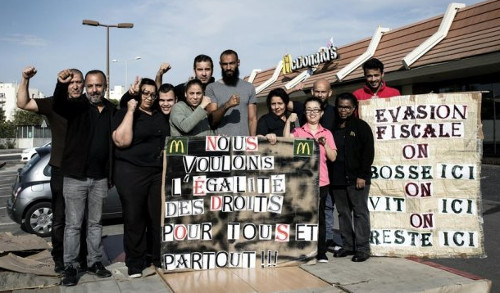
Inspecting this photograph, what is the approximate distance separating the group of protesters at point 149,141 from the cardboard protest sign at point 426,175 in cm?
30

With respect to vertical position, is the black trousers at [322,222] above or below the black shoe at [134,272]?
above

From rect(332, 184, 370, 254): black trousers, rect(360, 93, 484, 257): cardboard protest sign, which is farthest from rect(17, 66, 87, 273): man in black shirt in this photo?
rect(360, 93, 484, 257): cardboard protest sign

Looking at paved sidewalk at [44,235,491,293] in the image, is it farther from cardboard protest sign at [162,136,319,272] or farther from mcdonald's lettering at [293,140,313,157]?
mcdonald's lettering at [293,140,313,157]

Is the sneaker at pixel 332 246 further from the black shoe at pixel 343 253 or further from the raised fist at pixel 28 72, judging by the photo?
the raised fist at pixel 28 72

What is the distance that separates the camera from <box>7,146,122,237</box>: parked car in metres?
7.99

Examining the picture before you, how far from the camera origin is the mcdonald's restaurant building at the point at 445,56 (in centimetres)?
1502

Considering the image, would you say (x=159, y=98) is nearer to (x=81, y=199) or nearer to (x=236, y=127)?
(x=236, y=127)

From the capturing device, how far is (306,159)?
531 centimetres

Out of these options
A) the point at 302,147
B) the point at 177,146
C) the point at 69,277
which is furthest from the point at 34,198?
the point at 302,147

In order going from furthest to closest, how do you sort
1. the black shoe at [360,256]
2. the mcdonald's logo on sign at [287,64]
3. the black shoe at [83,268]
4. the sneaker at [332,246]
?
the mcdonald's logo on sign at [287,64] < the sneaker at [332,246] < the black shoe at [360,256] < the black shoe at [83,268]

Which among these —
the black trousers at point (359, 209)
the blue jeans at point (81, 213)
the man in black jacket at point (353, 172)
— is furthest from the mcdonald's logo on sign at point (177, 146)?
the black trousers at point (359, 209)

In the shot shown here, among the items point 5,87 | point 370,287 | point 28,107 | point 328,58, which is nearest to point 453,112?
point 370,287

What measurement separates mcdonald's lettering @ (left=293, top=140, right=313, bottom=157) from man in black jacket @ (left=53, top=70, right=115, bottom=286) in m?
2.07

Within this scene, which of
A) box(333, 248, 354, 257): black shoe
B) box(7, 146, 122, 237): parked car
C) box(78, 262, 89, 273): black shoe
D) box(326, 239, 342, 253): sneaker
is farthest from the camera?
box(7, 146, 122, 237): parked car
